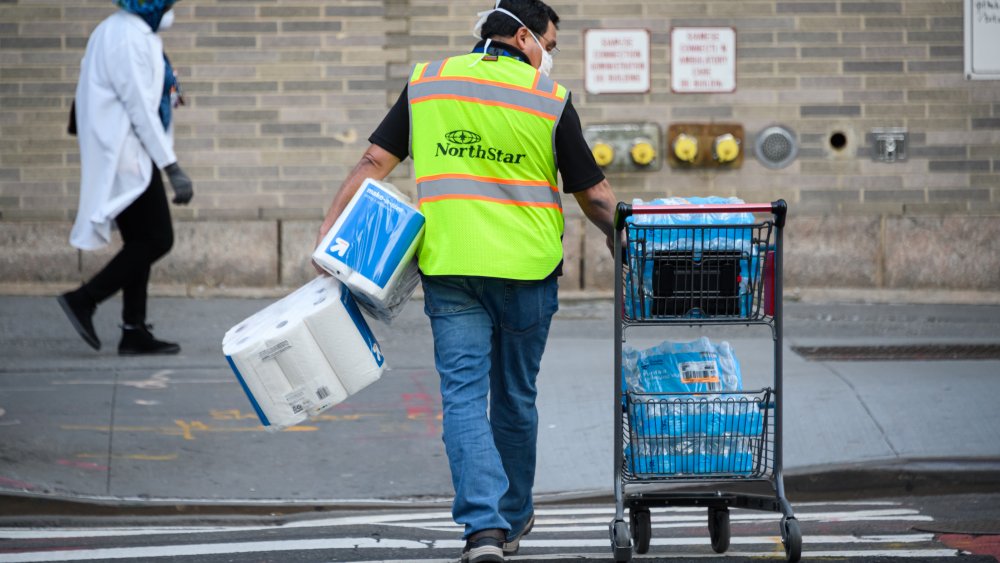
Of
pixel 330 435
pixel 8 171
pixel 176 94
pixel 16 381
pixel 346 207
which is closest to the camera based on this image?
pixel 346 207

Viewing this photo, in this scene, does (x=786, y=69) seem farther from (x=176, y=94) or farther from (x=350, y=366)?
(x=350, y=366)

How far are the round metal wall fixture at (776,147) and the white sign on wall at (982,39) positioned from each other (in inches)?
55.2

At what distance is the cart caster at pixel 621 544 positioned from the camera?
15.9ft

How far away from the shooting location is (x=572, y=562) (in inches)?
205

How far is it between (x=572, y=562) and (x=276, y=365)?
4.05ft

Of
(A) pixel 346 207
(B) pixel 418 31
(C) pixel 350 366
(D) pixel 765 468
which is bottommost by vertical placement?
(D) pixel 765 468

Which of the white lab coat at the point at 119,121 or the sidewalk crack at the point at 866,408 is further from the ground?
the white lab coat at the point at 119,121

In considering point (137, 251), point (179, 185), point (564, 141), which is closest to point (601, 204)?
point (564, 141)

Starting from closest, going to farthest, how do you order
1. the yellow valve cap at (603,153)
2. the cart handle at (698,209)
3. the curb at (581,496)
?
the cart handle at (698,209), the curb at (581,496), the yellow valve cap at (603,153)

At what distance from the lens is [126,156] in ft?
27.7

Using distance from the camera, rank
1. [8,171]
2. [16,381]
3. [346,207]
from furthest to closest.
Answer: [8,171], [16,381], [346,207]

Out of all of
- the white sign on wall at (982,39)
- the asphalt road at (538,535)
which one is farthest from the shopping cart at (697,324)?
the white sign on wall at (982,39)

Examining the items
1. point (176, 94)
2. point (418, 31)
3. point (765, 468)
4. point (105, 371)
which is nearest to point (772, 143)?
point (418, 31)

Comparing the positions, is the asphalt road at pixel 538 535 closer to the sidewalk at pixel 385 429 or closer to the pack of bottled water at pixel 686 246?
the sidewalk at pixel 385 429
